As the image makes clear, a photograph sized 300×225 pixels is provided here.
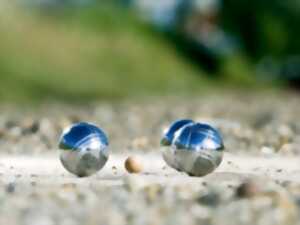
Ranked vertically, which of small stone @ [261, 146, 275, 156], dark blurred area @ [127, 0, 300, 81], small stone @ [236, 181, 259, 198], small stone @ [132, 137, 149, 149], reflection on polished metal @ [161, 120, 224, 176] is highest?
small stone @ [236, 181, 259, 198]

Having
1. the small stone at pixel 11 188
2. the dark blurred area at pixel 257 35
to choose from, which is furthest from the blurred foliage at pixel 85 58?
the small stone at pixel 11 188

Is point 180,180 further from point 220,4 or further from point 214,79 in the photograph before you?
point 220,4

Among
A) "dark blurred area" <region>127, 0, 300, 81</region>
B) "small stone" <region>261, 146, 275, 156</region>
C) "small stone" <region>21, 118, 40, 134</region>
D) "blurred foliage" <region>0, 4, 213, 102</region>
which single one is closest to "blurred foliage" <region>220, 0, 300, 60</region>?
"dark blurred area" <region>127, 0, 300, 81</region>

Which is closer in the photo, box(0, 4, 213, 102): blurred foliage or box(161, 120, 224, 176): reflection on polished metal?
box(161, 120, 224, 176): reflection on polished metal

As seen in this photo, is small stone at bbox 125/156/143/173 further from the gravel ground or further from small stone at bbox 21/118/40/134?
small stone at bbox 21/118/40/134

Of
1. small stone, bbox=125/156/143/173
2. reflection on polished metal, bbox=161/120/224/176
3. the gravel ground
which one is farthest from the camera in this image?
small stone, bbox=125/156/143/173

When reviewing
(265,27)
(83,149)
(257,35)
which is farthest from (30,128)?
(257,35)
